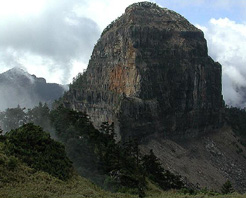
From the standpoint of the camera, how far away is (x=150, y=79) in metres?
115

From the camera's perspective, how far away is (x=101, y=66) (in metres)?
126

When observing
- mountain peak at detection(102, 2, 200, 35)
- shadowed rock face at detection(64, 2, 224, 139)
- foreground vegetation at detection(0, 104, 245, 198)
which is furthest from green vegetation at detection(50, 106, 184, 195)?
mountain peak at detection(102, 2, 200, 35)

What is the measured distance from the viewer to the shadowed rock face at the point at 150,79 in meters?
111

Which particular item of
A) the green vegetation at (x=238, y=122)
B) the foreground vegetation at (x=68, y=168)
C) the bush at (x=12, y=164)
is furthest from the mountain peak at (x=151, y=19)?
the bush at (x=12, y=164)

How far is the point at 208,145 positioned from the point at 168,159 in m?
31.7

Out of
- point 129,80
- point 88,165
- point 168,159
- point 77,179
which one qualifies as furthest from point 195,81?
point 77,179

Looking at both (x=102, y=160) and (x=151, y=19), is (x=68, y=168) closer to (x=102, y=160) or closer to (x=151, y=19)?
(x=102, y=160)

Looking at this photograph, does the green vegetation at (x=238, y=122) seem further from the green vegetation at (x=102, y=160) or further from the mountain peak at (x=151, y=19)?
the green vegetation at (x=102, y=160)

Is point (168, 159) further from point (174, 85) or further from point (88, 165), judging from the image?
point (88, 165)

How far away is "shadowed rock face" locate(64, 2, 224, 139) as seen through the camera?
364 feet

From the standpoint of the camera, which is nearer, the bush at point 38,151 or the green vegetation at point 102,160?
the bush at point 38,151

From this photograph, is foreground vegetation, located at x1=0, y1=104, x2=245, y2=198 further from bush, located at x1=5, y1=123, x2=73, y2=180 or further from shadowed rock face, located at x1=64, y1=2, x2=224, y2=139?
shadowed rock face, located at x1=64, y1=2, x2=224, y2=139

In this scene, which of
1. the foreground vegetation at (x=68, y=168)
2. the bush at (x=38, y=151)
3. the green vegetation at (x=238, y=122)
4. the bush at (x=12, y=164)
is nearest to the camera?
the foreground vegetation at (x=68, y=168)

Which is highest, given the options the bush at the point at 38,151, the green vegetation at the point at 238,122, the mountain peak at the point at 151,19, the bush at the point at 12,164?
the mountain peak at the point at 151,19
